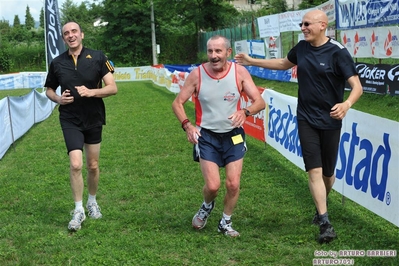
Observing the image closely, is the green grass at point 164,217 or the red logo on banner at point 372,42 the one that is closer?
the green grass at point 164,217

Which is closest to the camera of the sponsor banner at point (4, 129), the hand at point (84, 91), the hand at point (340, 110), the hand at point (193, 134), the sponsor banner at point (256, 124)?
the hand at point (340, 110)

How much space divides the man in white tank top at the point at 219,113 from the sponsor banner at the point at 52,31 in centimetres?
1231

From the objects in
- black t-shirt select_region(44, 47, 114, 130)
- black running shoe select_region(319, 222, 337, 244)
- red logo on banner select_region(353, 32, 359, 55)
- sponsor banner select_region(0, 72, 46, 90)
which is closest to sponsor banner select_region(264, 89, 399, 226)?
black running shoe select_region(319, 222, 337, 244)

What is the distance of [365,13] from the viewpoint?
15.6 m

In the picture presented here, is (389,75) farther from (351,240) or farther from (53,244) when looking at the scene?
(53,244)

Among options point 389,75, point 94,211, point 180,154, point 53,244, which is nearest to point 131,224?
point 94,211

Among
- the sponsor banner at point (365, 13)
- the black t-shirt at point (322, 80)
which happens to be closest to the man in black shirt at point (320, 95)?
the black t-shirt at point (322, 80)

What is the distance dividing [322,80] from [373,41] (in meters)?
10.9

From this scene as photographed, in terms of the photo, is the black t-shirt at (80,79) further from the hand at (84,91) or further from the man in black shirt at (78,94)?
the hand at (84,91)

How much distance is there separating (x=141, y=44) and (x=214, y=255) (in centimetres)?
5157

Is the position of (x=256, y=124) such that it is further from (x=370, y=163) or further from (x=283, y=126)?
(x=370, y=163)

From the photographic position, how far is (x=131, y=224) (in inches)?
237

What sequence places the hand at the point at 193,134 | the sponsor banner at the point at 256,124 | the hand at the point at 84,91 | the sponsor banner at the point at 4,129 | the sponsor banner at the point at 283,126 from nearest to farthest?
1. the hand at the point at 193,134
2. the hand at the point at 84,91
3. the sponsor banner at the point at 283,126
4. the sponsor banner at the point at 256,124
5. the sponsor banner at the point at 4,129

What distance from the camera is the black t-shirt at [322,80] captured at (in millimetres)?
5094
